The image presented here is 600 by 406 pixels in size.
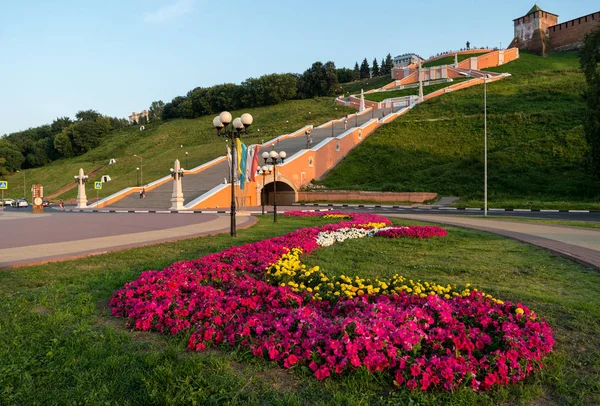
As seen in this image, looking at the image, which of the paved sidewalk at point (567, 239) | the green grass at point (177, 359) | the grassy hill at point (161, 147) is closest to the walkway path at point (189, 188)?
the grassy hill at point (161, 147)

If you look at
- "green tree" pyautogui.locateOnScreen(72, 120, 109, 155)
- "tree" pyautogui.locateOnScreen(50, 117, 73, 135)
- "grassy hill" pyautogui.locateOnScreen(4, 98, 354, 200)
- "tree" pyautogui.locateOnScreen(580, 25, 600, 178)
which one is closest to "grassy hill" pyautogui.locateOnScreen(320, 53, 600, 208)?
"tree" pyautogui.locateOnScreen(580, 25, 600, 178)

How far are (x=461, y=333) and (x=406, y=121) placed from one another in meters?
52.2

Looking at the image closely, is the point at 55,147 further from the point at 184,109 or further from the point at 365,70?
the point at 365,70

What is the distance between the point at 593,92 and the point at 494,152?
12.7 meters

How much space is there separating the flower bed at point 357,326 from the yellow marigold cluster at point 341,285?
27 millimetres

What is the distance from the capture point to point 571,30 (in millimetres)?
84500

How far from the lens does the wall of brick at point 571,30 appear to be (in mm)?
80188

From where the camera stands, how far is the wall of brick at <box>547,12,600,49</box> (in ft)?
263

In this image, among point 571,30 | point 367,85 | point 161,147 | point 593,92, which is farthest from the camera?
point 367,85

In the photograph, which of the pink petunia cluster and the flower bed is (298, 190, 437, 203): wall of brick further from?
the flower bed

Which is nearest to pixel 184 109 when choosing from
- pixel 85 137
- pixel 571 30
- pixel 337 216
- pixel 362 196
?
pixel 85 137

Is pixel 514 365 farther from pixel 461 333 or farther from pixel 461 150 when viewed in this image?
pixel 461 150

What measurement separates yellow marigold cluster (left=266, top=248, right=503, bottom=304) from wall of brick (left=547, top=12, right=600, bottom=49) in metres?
97.7

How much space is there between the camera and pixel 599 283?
5988 millimetres
